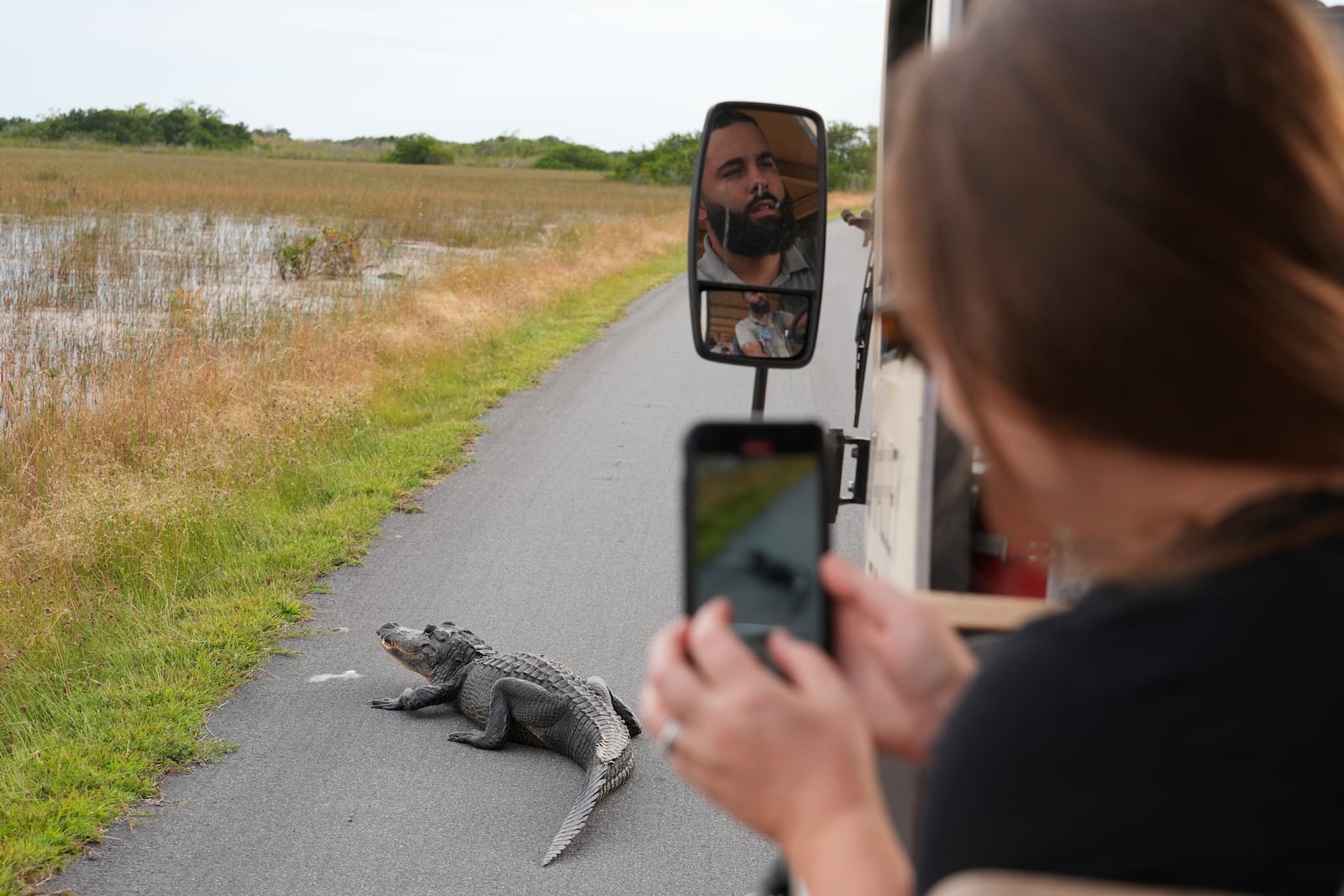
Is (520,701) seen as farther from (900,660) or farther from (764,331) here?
(900,660)

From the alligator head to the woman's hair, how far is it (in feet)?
11.7

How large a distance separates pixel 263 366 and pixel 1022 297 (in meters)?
7.80

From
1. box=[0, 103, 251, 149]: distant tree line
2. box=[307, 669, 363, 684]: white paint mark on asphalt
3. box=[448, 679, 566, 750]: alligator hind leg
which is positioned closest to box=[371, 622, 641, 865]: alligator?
box=[448, 679, 566, 750]: alligator hind leg

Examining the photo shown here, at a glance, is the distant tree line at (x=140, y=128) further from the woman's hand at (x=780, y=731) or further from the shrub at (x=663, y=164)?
the woman's hand at (x=780, y=731)

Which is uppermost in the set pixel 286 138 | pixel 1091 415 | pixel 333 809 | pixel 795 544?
pixel 286 138

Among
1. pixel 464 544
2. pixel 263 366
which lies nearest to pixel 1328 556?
pixel 464 544

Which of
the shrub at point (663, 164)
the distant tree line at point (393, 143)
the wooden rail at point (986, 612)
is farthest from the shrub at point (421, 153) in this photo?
the wooden rail at point (986, 612)

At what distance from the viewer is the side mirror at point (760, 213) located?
254 cm

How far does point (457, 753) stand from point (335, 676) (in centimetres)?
66

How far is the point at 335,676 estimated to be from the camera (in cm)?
423

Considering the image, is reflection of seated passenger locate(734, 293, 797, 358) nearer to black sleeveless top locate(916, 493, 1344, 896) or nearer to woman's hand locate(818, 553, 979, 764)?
woman's hand locate(818, 553, 979, 764)

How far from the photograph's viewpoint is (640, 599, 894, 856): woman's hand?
0.86 m

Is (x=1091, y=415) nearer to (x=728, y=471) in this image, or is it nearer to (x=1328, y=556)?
(x=1328, y=556)

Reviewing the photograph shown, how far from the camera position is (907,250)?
2.67 feet
